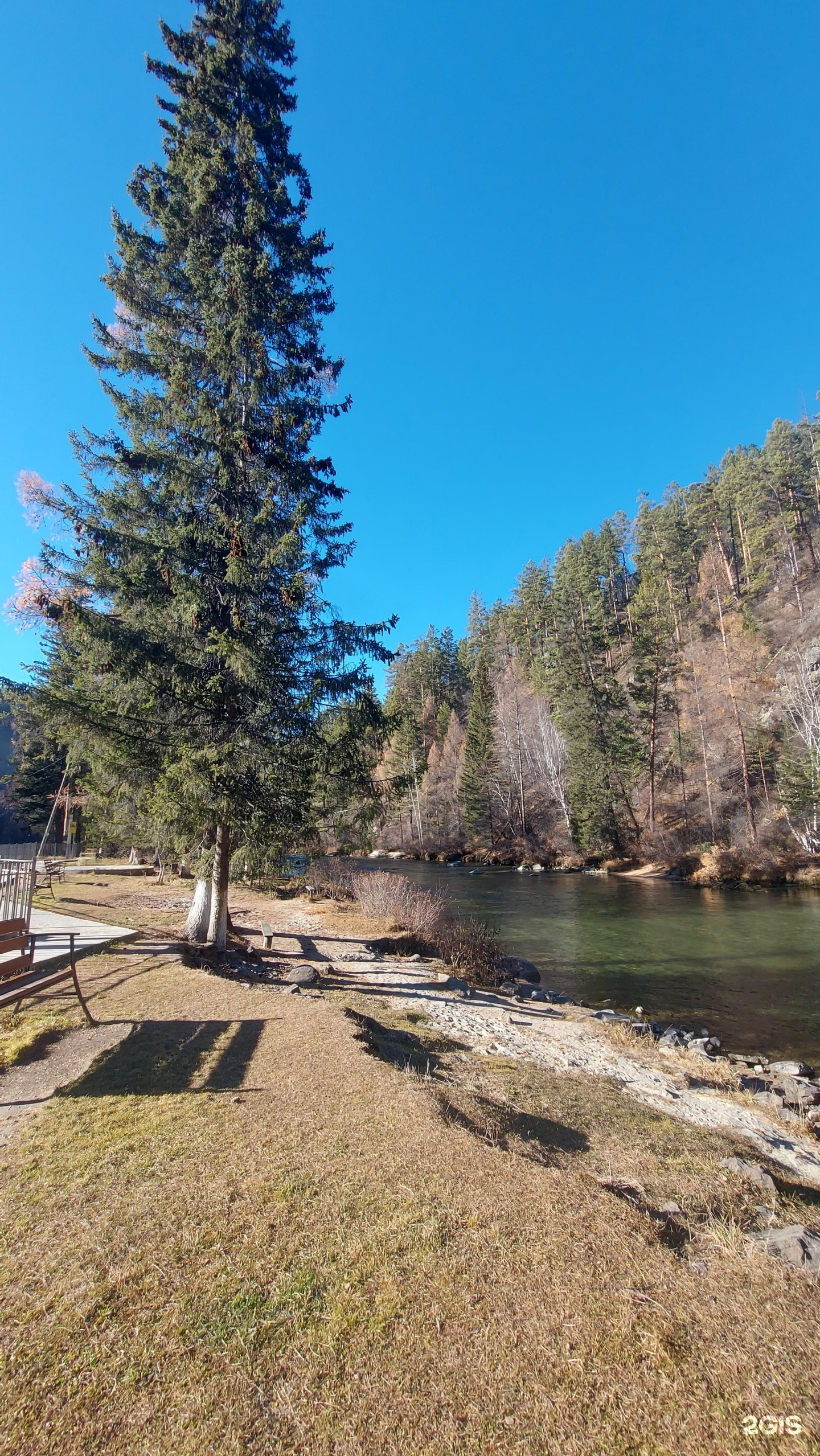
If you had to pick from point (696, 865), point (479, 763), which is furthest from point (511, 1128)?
point (479, 763)

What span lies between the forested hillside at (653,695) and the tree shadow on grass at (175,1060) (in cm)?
1751

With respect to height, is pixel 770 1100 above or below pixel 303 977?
below

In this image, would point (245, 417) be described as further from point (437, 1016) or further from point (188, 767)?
point (437, 1016)

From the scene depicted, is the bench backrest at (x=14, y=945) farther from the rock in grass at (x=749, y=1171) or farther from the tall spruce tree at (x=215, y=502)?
the rock in grass at (x=749, y=1171)

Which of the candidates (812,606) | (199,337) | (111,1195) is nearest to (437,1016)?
(111,1195)

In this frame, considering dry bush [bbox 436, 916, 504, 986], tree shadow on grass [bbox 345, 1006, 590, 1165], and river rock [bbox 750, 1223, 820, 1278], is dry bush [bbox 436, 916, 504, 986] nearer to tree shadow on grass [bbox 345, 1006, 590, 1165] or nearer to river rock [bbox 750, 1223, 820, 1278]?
tree shadow on grass [bbox 345, 1006, 590, 1165]

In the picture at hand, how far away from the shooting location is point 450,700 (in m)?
71.8

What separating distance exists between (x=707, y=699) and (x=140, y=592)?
44224 millimetres

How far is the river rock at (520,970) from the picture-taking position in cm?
1335

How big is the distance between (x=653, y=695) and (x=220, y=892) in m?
36.3

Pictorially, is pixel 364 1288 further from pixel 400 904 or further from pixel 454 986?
pixel 400 904

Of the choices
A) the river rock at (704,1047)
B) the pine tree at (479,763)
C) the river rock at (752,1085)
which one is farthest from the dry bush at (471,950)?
the pine tree at (479,763)

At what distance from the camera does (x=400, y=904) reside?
16.8m

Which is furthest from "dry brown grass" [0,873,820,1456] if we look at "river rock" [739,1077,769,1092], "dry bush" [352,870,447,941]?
"dry bush" [352,870,447,941]
